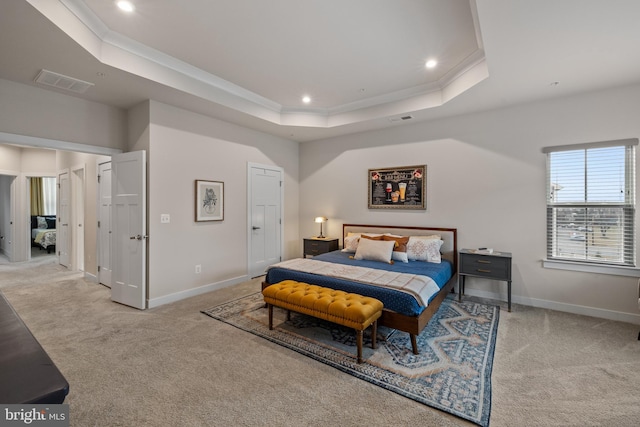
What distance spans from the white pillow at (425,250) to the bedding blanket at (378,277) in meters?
0.95

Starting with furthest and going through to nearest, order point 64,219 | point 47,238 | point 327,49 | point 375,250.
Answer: point 47,238 → point 64,219 → point 375,250 → point 327,49

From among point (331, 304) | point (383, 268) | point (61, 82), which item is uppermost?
point (61, 82)

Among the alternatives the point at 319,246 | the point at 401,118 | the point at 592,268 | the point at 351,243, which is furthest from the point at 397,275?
the point at 401,118

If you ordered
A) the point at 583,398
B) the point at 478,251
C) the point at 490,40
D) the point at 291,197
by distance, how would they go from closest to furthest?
1. the point at 583,398
2. the point at 490,40
3. the point at 478,251
4. the point at 291,197

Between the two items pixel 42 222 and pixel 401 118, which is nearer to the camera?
pixel 401 118

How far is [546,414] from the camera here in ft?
6.33

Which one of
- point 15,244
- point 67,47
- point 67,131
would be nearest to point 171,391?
point 67,47

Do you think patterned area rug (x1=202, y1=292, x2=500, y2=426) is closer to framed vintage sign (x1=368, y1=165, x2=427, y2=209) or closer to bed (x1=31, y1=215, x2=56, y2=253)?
framed vintage sign (x1=368, y1=165, x2=427, y2=209)

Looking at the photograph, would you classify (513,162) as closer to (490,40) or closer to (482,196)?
(482,196)

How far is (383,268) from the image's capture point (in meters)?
3.77

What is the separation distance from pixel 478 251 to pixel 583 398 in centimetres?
213

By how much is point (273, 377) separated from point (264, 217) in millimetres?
3555

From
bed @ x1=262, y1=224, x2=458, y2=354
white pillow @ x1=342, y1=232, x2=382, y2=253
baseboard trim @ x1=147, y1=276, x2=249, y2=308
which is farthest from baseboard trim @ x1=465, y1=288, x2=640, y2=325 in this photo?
baseboard trim @ x1=147, y1=276, x2=249, y2=308

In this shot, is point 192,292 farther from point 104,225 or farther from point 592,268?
point 592,268
